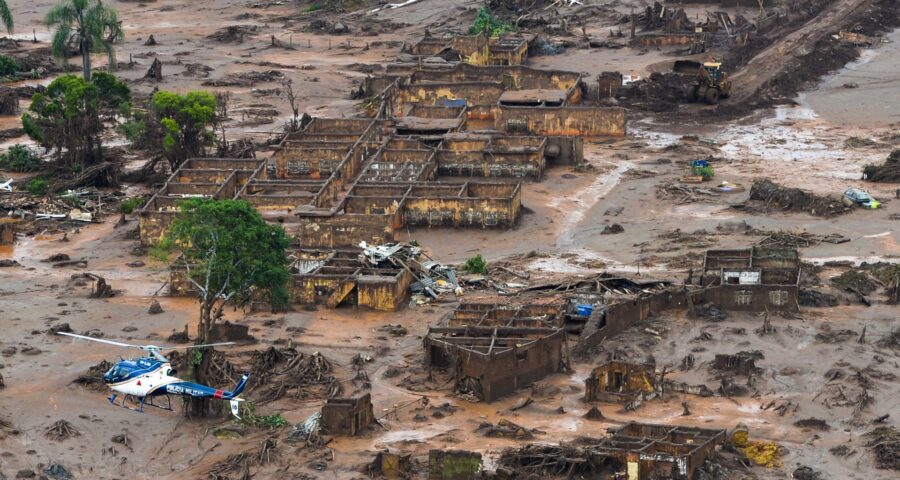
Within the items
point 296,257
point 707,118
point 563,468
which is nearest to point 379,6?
point 707,118

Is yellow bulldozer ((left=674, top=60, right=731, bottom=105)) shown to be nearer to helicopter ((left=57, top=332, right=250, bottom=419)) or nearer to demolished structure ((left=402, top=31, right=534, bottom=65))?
demolished structure ((left=402, top=31, right=534, bottom=65))

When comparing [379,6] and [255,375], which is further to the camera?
[379,6]

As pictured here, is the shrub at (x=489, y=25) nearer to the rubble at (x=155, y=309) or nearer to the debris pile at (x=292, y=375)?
the rubble at (x=155, y=309)

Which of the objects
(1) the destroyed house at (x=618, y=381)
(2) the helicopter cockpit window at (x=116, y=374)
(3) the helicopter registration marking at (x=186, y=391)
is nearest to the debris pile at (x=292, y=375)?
(3) the helicopter registration marking at (x=186, y=391)

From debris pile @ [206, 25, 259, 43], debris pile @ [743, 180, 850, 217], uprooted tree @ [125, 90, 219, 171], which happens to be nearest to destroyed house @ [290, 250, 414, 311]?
debris pile @ [743, 180, 850, 217]

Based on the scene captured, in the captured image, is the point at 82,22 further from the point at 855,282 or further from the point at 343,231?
the point at 855,282

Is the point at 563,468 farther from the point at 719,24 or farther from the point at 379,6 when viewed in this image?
the point at 379,6
